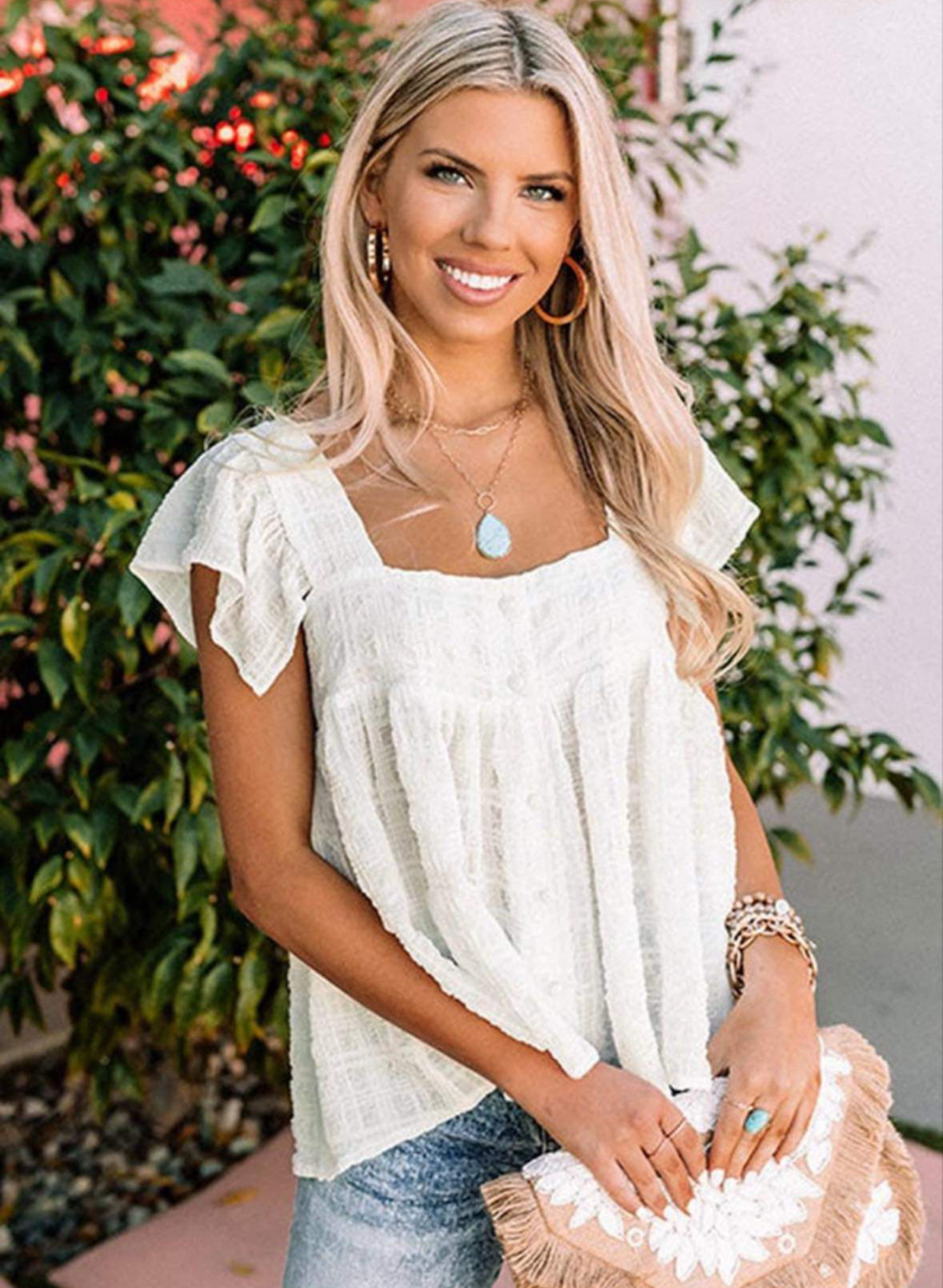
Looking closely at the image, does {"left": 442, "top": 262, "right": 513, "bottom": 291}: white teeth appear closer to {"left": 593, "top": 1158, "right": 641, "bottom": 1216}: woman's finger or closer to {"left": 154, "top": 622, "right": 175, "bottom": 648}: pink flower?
{"left": 593, "top": 1158, "right": 641, "bottom": 1216}: woman's finger

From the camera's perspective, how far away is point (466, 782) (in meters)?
1.51

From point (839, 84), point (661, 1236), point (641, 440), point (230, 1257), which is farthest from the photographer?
point (839, 84)

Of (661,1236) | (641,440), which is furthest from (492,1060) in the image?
(641,440)

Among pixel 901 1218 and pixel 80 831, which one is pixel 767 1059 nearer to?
pixel 901 1218

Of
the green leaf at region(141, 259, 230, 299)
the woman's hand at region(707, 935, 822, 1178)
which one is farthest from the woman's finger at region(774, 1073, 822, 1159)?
the green leaf at region(141, 259, 230, 299)

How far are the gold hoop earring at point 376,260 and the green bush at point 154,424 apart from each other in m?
0.81

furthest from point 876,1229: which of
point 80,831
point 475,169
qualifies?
point 80,831

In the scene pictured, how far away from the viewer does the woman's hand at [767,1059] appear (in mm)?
1509

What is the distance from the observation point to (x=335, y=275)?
5.44ft

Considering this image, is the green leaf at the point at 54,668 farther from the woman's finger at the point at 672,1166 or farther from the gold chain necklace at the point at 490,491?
the woman's finger at the point at 672,1166

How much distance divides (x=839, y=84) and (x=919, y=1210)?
13.5 feet

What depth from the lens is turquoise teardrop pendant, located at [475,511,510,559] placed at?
5.26ft

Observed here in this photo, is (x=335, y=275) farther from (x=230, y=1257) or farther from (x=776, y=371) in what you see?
(x=230, y=1257)

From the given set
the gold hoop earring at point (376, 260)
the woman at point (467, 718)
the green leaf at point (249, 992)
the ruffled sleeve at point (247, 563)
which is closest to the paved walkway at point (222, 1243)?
the green leaf at point (249, 992)
